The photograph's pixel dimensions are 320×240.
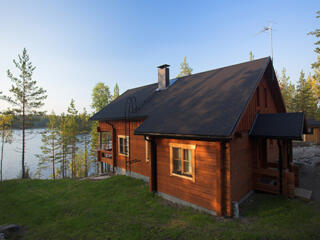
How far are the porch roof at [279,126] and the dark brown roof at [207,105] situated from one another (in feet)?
5.70

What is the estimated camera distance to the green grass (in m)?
5.23

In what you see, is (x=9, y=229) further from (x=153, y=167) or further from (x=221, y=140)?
(x=221, y=140)

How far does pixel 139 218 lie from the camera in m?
6.51

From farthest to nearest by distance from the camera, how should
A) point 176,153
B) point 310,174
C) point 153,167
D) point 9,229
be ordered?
point 310,174
point 153,167
point 176,153
point 9,229

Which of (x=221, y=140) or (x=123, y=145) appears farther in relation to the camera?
(x=123, y=145)

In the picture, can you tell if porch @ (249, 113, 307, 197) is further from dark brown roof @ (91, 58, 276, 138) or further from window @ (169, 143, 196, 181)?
window @ (169, 143, 196, 181)

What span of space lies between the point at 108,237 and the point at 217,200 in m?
3.98

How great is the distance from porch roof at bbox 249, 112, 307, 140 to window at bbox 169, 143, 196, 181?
10.1 ft

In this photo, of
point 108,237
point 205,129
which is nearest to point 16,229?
point 108,237

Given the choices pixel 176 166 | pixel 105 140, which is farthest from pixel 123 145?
pixel 105 140

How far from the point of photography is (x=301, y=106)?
29.7 m

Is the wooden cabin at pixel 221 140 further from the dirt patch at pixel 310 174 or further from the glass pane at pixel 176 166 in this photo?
the dirt patch at pixel 310 174

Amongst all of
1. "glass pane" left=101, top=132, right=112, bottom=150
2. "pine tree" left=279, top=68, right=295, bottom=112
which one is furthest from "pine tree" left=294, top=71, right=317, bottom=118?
"glass pane" left=101, top=132, right=112, bottom=150

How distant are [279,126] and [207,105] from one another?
10.4ft
